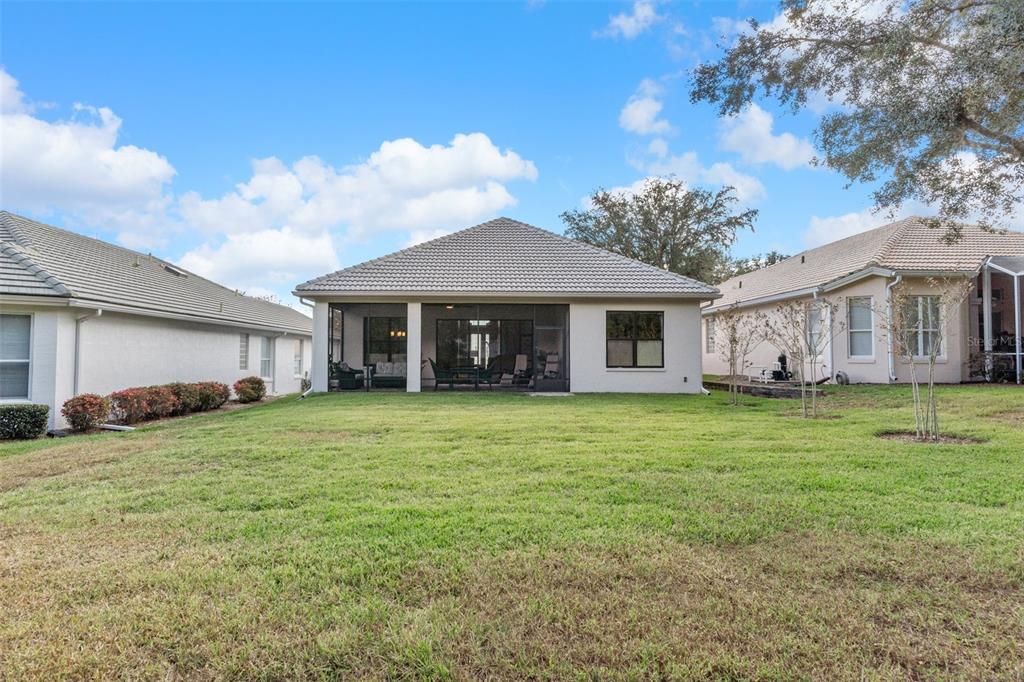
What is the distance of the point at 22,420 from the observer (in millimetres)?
9641

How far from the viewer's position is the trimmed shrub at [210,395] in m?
14.2

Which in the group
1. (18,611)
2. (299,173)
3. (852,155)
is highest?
(299,173)

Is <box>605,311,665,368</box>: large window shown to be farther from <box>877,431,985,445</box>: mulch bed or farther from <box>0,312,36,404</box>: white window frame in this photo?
<box>0,312,36,404</box>: white window frame

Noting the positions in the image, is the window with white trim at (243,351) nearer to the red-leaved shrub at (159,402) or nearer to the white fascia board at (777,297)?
the red-leaved shrub at (159,402)

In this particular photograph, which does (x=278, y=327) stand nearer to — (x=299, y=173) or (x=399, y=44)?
(x=299, y=173)

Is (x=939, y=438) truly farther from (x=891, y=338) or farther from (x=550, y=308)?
(x=550, y=308)

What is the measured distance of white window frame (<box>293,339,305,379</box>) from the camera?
24730 mm

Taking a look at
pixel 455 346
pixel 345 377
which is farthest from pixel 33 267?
pixel 455 346

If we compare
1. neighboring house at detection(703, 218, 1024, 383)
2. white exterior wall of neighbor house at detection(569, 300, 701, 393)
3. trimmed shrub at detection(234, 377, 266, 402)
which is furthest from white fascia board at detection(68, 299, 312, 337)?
neighboring house at detection(703, 218, 1024, 383)

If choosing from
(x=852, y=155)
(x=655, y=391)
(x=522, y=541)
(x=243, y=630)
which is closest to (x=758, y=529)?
(x=522, y=541)

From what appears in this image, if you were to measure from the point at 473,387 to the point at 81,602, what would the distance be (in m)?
13.5

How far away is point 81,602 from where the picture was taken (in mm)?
A: 2916

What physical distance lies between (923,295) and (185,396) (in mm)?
19294

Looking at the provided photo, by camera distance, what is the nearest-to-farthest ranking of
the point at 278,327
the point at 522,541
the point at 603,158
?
1. the point at 522,541
2. the point at 603,158
3. the point at 278,327
